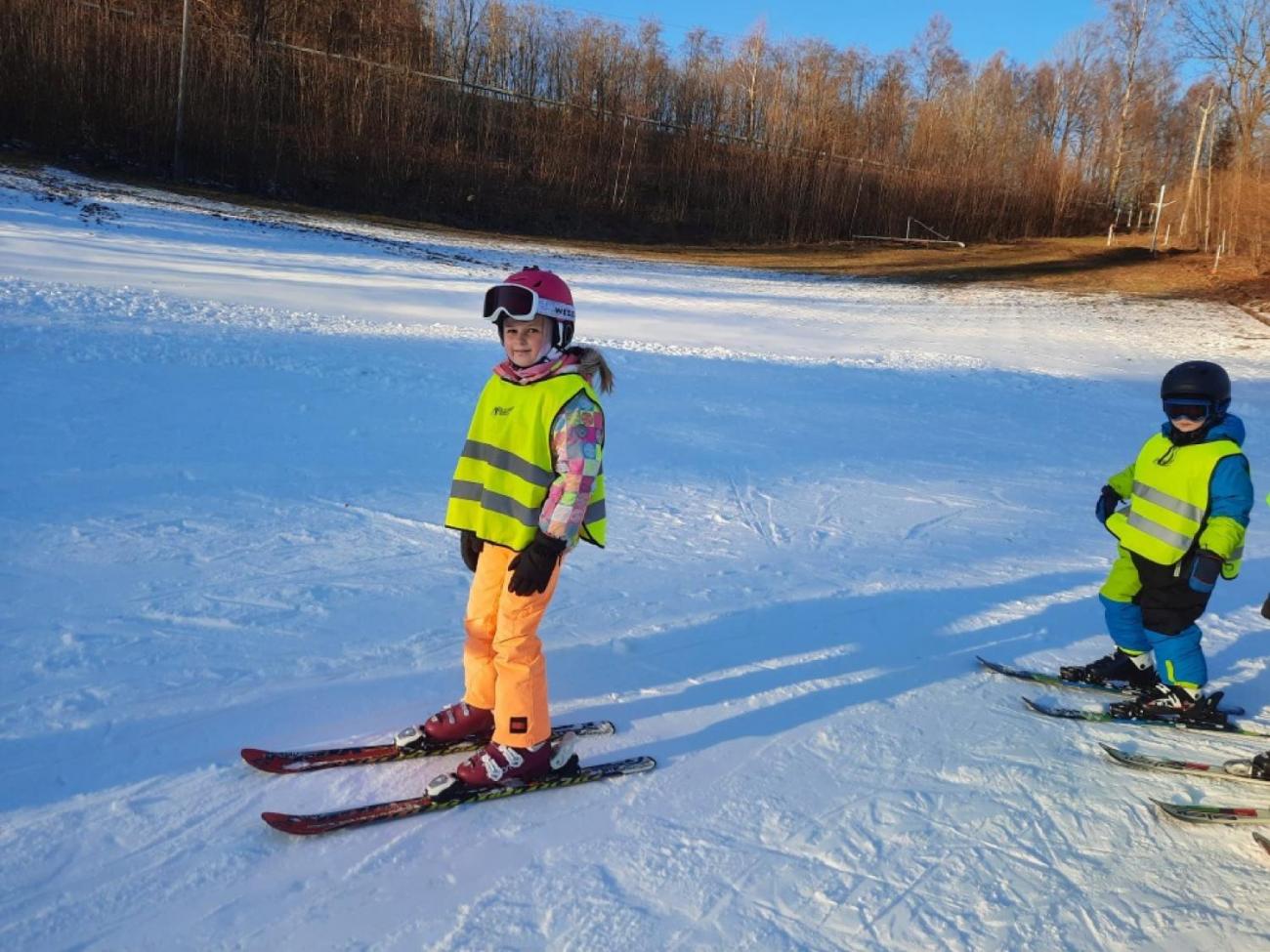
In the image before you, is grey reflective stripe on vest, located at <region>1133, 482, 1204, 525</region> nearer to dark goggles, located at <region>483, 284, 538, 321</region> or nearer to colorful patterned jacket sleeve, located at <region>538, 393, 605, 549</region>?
colorful patterned jacket sleeve, located at <region>538, 393, 605, 549</region>

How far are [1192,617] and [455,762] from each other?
3.11m

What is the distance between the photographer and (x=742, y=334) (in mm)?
12961

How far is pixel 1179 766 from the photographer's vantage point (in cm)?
343

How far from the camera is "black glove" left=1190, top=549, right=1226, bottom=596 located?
11.5 ft

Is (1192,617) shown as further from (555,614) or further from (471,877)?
(471,877)

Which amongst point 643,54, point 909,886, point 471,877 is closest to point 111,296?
point 471,877

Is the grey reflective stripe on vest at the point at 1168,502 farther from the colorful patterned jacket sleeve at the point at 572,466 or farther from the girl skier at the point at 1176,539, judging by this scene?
the colorful patterned jacket sleeve at the point at 572,466

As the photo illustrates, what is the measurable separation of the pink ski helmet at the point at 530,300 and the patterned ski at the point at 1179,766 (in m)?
2.64

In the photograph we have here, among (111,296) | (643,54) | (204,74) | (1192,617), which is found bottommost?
(1192,617)

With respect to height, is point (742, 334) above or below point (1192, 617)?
above

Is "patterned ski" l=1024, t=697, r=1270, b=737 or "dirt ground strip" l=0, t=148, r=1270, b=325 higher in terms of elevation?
"dirt ground strip" l=0, t=148, r=1270, b=325

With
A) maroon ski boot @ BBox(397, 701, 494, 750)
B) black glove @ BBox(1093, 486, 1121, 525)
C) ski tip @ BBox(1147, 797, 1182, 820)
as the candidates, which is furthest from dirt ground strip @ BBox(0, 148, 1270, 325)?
maroon ski boot @ BBox(397, 701, 494, 750)

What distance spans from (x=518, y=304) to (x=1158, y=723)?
10.4ft

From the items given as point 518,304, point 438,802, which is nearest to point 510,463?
point 518,304
